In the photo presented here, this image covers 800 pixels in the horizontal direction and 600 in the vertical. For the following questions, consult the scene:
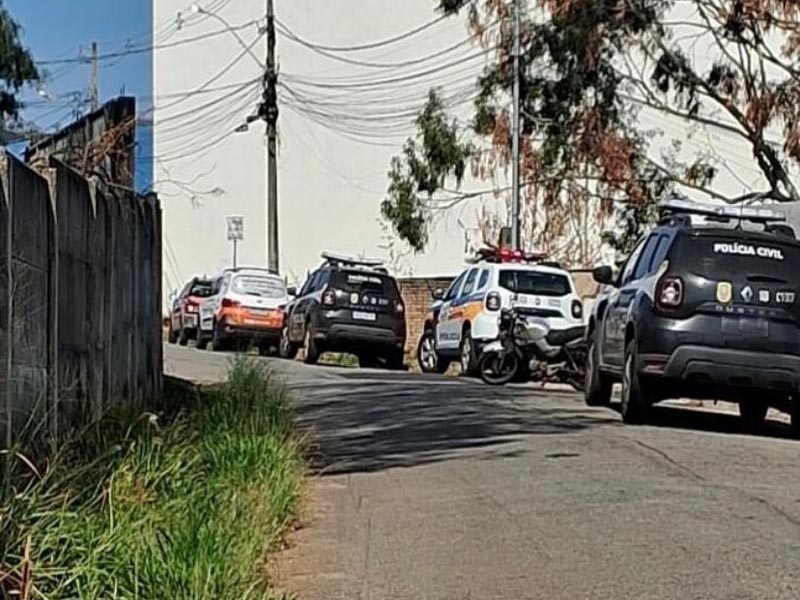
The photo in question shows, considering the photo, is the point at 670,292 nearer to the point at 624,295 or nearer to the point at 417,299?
the point at 624,295

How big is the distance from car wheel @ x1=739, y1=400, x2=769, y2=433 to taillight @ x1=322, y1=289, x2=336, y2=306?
1091cm

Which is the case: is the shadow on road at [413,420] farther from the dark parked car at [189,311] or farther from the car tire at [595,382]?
the dark parked car at [189,311]

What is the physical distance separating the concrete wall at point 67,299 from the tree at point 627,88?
68.7ft

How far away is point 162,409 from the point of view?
46.4ft

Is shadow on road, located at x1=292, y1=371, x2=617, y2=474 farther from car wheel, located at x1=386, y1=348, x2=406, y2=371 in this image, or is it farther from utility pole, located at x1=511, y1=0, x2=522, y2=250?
utility pole, located at x1=511, y1=0, x2=522, y2=250

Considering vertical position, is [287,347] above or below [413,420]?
above

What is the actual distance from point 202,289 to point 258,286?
5.24 metres

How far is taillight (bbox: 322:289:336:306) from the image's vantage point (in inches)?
1096

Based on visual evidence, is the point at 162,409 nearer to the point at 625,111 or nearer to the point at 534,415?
the point at 534,415

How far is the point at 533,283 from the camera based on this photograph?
24.7 meters

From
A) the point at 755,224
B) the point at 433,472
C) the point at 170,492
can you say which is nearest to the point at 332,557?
the point at 170,492

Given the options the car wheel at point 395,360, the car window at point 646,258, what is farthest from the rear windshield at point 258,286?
the car window at point 646,258

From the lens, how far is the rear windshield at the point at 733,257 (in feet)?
49.6

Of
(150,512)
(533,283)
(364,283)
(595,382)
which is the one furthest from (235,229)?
(150,512)
